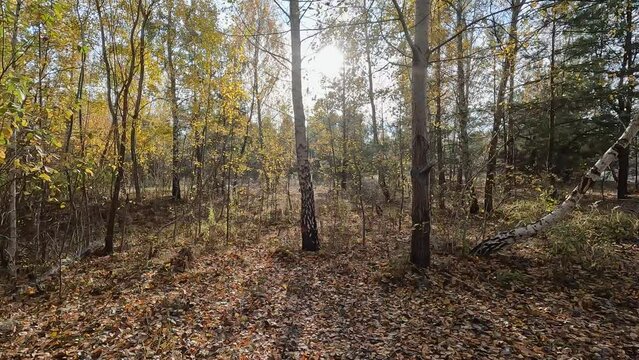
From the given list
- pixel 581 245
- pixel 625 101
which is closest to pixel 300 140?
pixel 581 245

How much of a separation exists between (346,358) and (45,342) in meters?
3.53

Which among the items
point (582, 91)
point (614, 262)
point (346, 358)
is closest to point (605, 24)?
point (582, 91)

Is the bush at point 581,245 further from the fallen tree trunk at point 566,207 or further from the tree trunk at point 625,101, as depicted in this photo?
the tree trunk at point 625,101

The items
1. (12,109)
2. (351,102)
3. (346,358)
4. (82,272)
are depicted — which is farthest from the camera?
(351,102)

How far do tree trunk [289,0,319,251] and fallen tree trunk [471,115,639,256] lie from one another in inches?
134

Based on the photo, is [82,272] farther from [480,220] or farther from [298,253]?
[480,220]

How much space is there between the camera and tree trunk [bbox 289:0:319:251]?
741cm

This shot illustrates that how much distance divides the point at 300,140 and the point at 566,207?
5131 millimetres

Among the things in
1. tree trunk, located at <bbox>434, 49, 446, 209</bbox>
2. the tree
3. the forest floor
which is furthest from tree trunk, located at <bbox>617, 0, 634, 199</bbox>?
the tree

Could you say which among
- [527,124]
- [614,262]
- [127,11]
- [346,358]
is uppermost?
[127,11]

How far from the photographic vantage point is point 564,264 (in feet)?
18.5

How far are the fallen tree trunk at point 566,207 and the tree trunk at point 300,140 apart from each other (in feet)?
11.2

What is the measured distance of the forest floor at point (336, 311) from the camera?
3.83 m

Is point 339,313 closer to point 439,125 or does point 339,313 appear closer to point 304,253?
point 304,253
